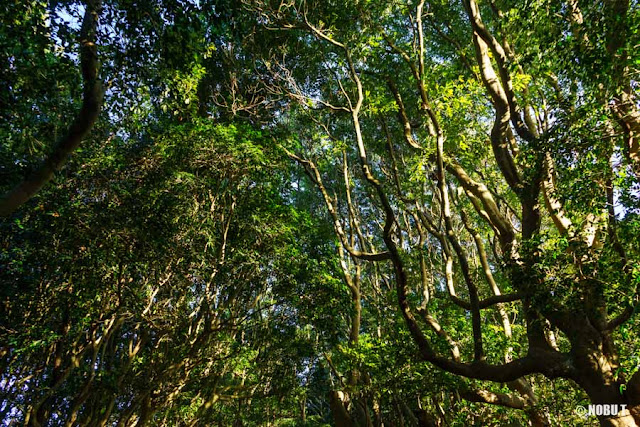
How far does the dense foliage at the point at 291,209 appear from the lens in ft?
13.8

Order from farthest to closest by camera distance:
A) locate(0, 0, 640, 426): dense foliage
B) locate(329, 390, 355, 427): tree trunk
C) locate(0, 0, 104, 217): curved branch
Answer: locate(329, 390, 355, 427): tree trunk, locate(0, 0, 640, 426): dense foliage, locate(0, 0, 104, 217): curved branch

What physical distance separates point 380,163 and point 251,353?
689 centimetres

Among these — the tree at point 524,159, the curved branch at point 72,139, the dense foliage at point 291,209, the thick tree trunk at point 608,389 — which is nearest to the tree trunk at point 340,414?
the dense foliage at point 291,209

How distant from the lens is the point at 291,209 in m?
8.35

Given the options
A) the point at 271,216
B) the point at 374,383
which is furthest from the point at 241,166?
the point at 374,383

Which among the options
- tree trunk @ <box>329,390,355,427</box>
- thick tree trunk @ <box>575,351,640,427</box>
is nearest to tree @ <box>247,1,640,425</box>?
thick tree trunk @ <box>575,351,640,427</box>

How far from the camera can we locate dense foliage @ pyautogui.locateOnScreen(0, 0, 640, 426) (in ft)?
13.8

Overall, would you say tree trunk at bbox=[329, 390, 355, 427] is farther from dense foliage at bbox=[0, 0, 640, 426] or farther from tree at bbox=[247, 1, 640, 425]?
tree at bbox=[247, 1, 640, 425]

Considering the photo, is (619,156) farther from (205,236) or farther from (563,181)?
(205,236)

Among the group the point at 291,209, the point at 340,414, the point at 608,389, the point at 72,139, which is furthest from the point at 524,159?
the point at 340,414

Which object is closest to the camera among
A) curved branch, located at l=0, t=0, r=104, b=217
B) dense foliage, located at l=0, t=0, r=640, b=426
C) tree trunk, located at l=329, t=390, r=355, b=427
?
curved branch, located at l=0, t=0, r=104, b=217

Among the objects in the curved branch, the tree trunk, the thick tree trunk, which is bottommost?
the tree trunk

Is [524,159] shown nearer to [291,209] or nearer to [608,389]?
[608,389]

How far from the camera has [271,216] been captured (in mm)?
8031
